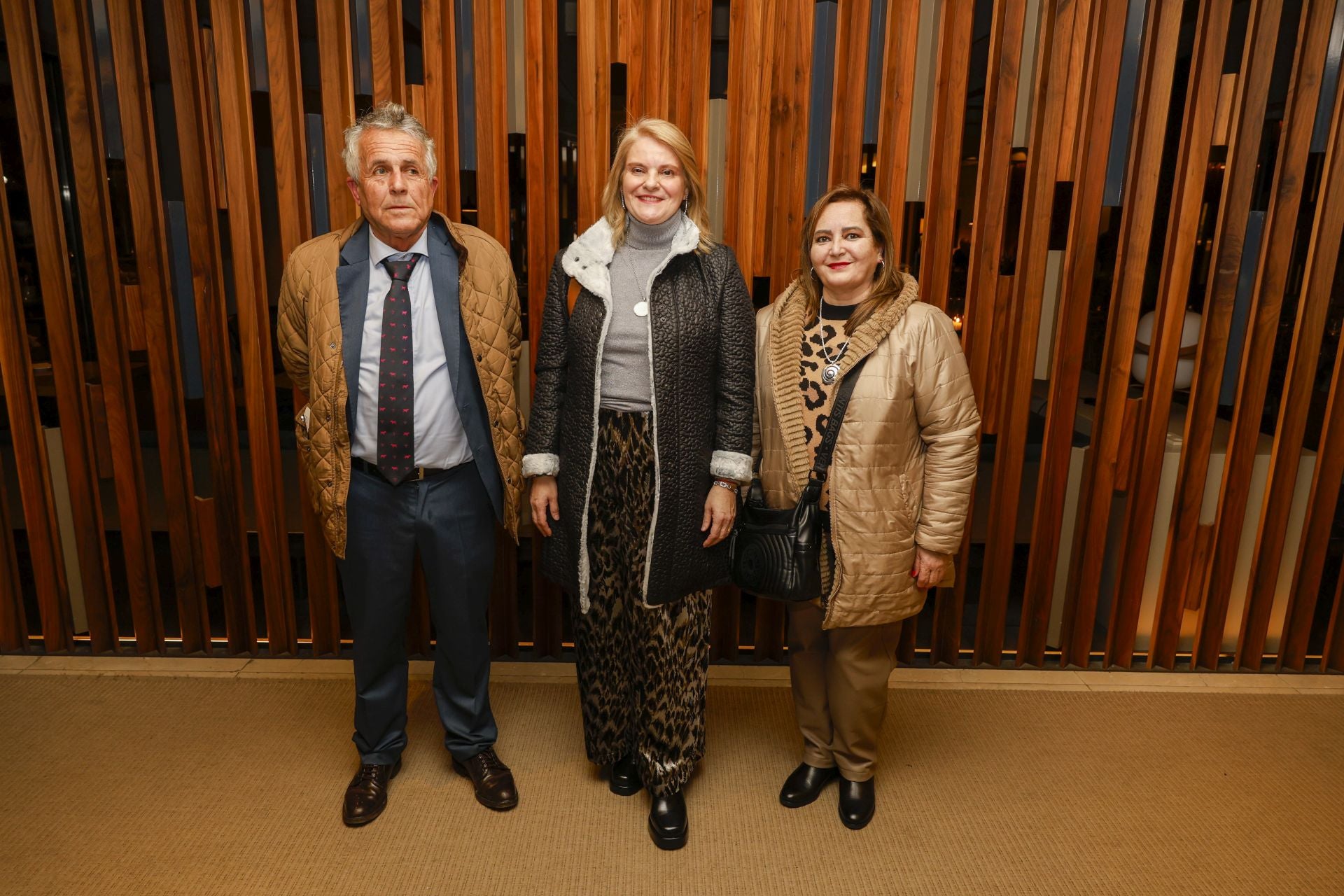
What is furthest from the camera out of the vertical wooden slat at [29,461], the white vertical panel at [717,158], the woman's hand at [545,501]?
the vertical wooden slat at [29,461]

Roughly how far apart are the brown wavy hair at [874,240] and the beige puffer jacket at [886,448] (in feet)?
0.08

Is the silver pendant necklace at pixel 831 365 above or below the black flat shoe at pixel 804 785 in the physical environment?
above

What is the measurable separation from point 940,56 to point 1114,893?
7.03 feet

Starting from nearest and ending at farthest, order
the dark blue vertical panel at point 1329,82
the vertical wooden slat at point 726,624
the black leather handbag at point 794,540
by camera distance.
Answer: the black leather handbag at point 794,540 → the dark blue vertical panel at point 1329,82 → the vertical wooden slat at point 726,624

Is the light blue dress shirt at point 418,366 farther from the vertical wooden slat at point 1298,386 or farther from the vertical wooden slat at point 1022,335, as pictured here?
the vertical wooden slat at point 1298,386

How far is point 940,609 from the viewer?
9.12 feet

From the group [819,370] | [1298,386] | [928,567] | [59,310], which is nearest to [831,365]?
[819,370]

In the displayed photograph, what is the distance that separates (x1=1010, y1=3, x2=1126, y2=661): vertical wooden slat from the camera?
2.35m

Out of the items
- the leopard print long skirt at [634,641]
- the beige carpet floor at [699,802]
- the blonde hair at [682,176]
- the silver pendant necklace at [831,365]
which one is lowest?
Result: the beige carpet floor at [699,802]

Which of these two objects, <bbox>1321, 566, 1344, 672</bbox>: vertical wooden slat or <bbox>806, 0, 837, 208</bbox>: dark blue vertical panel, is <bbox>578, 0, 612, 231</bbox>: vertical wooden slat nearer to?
<bbox>806, 0, 837, 208</bbox>: dark blue vertical panel

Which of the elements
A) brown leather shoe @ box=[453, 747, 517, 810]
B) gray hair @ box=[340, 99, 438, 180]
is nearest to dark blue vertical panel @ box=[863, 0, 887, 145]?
gray hair @ box=[340, 99, 438, 180]

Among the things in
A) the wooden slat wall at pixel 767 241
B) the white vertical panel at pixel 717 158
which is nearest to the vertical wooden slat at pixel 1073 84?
the wooden slat wall at pixel 767 241

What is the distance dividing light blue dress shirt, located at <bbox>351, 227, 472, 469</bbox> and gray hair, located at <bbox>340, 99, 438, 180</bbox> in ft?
0.52

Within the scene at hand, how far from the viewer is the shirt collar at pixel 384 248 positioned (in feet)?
6.21
